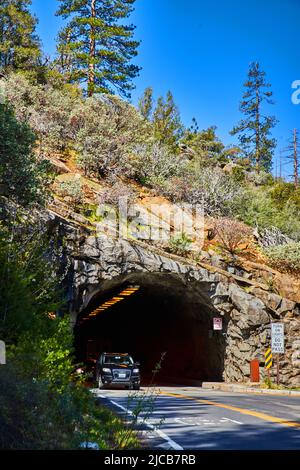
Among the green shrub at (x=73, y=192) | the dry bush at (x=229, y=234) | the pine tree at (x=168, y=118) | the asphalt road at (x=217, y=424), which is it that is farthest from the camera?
the pine tree at (x=168, y=118)

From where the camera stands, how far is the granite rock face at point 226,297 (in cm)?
2547

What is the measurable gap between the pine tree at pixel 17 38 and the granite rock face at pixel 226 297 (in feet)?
78.3

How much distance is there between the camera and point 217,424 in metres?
11.5

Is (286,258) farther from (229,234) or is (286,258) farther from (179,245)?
(179,245)

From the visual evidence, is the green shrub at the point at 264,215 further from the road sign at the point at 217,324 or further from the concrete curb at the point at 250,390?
the concrete curb at the point at 250,390

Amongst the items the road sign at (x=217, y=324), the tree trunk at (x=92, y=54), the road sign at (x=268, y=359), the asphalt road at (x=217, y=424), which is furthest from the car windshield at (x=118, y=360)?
the tree trunk at (x=92, y=54)

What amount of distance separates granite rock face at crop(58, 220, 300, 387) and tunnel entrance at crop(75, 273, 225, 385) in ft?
2.16

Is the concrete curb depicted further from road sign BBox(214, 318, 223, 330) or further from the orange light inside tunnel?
the orange light inside tunnel

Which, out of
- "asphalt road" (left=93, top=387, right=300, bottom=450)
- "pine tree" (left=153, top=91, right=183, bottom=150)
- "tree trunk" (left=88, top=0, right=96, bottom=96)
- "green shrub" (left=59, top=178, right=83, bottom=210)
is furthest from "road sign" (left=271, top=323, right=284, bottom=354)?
"pine tree" (left=153, top=91, right=183, bottom=150)

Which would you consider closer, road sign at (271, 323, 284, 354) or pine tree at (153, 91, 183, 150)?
road sign at (271, 323, 284, 354)

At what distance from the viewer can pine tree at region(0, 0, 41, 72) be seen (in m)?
43.9

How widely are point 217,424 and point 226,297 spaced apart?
1694 cm

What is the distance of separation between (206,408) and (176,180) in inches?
933

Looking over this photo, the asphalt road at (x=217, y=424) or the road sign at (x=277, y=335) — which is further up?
the road sign at (x=277, y=335)
